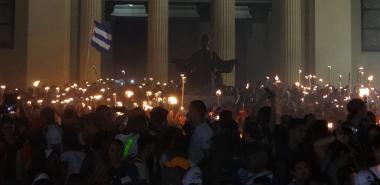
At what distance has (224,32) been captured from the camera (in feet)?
107

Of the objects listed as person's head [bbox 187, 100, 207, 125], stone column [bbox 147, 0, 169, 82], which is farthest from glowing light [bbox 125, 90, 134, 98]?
person's head [bbox 187, 100, 207, 125]

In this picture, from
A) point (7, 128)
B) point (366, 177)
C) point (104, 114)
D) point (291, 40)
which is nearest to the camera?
point (366, 177)

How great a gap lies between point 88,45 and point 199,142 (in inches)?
852

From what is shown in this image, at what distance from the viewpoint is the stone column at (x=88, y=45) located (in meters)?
31.9

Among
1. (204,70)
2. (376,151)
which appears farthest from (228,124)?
(204,70)

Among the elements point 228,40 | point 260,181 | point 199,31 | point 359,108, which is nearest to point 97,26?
point 228,40

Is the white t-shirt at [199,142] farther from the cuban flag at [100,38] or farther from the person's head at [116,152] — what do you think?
the cuban flag at [100,38]

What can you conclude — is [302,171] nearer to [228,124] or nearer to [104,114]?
[228,124]

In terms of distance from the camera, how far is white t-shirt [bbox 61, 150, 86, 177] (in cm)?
1022

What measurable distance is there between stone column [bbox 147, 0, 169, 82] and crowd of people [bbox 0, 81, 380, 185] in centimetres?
2036

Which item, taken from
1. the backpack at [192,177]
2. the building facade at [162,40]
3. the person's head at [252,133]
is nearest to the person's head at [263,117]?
the person's head at [252,133]

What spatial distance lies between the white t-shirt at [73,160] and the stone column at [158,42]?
21.9 metres

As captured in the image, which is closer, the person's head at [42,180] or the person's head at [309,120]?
the person's head at [42,180]

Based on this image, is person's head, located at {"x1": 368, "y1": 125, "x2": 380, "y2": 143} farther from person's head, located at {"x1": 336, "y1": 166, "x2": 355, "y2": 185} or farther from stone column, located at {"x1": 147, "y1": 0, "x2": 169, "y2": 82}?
stone column, located at {"x1": 147, "y1": 0, "x2": 169, "y2": 82}
